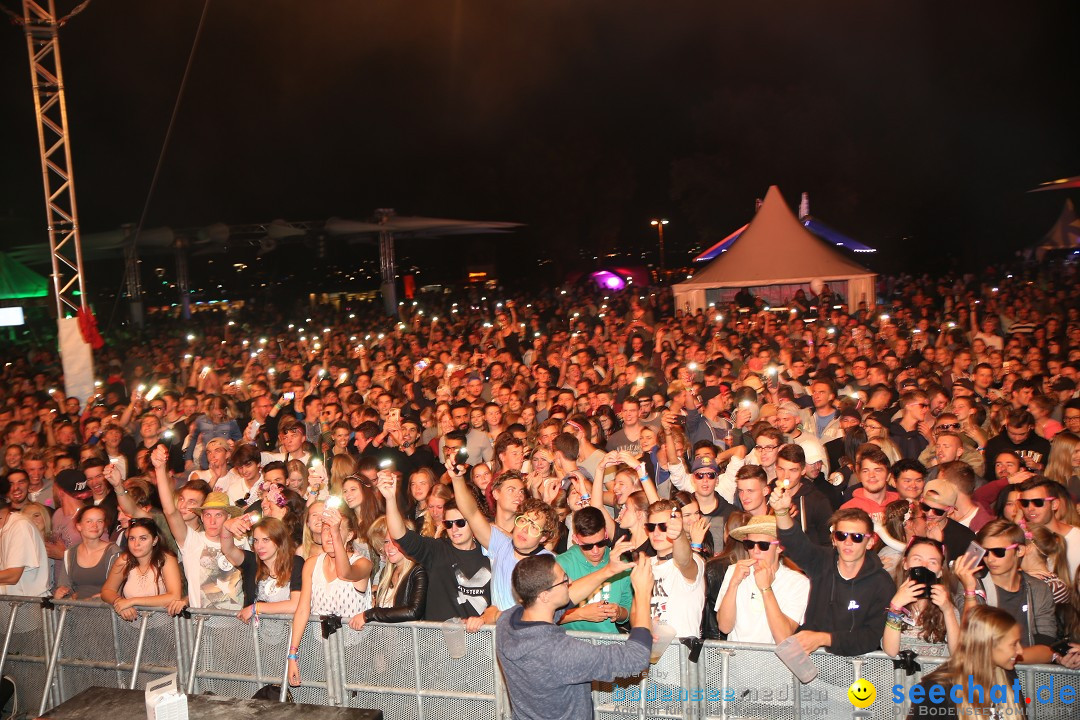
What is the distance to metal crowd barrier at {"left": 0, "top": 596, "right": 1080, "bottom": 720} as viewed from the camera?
383 centimetres

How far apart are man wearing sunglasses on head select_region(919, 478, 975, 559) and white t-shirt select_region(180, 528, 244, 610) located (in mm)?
3837

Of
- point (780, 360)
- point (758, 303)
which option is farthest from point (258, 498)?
point (758, 303)

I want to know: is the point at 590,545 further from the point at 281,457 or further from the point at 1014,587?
the point at 281,457

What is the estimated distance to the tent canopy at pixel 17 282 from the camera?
18312 mm

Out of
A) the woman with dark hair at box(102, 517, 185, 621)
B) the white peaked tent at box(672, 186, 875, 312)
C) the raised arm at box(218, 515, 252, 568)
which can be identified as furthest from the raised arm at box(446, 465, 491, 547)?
the white peaked tent at box(672, 186, 875, 312)

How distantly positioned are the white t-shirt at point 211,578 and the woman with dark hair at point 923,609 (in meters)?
3.49

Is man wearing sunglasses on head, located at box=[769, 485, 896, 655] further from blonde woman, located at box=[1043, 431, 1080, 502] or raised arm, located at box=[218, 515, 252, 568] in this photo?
raised arm, located at box=[218, 515, 252, 568]

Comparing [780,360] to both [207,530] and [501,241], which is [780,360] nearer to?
[207,530]

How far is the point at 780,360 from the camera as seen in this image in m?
11.0

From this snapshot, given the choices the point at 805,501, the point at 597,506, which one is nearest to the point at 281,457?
the point at 597,506

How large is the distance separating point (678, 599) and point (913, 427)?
149 inches

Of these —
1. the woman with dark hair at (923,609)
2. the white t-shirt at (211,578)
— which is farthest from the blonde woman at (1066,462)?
the white t-shirt at (211,578)

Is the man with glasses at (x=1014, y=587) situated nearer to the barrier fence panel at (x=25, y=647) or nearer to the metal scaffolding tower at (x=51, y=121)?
the barrier fence panel at (x=25, y=647)

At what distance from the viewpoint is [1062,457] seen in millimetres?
5855
